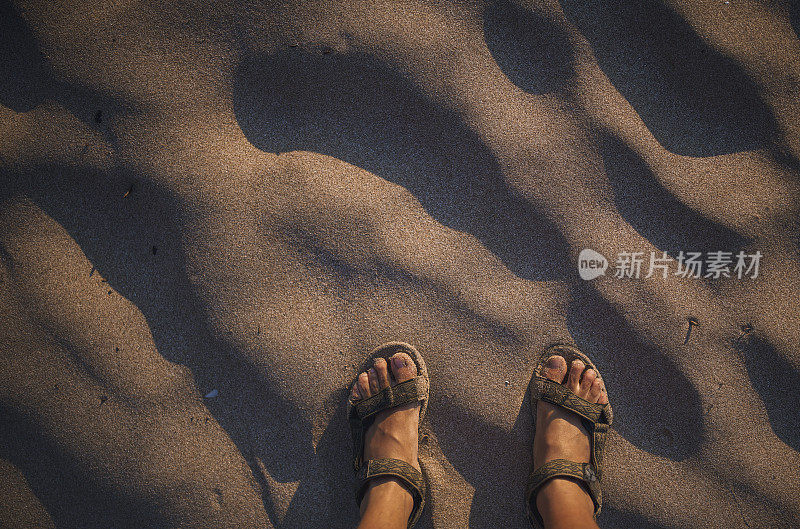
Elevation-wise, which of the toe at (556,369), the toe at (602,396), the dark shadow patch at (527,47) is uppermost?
the dark shadow patch at (527,47)

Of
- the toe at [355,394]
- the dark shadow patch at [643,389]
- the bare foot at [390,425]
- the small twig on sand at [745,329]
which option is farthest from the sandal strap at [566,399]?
the toe at [355,394]

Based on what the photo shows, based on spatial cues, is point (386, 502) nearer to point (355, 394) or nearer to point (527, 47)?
point (355, 394)

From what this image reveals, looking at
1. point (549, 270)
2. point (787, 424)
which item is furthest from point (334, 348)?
point (787, 424)

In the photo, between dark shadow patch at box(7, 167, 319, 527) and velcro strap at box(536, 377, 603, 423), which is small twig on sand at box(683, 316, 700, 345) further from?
dark shadow patch at box(7, 167, 319, 527)

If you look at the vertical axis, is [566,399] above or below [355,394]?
above

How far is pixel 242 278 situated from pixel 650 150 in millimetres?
1877

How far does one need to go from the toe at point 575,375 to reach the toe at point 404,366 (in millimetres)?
684

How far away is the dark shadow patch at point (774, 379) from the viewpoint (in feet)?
5.98

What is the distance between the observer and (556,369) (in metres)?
1.82

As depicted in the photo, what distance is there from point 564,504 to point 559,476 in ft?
0.35

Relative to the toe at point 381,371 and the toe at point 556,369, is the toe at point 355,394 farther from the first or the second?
the toe at point 556,369

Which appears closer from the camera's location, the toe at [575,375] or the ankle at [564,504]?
the ankle at [564,504]

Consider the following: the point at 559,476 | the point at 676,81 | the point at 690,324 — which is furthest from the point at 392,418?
the point at 676,81

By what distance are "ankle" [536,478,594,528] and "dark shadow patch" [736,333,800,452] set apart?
2.96ft
